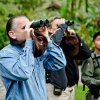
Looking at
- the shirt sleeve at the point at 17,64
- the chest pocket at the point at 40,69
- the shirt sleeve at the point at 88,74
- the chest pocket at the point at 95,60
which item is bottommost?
the shirt sleeve at the point at 88,74

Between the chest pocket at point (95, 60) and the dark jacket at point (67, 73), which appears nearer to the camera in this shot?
the dark jacket at point (67, 73)

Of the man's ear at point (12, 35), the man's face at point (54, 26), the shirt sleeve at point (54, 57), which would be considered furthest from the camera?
the man's face at point (54, 26)

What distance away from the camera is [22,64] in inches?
75.6

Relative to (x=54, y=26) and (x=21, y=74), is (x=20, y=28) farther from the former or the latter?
(x=54, y=26)

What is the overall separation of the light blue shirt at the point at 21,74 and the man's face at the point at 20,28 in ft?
0.30

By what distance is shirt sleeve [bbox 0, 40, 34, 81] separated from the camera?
191 cm

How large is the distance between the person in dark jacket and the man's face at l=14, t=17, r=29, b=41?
734mm

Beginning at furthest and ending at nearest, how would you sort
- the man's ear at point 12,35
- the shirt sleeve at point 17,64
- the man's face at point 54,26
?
the man's face at point 54,26, the man's ear at point 12,35, the shirt sleeve at point 17,64

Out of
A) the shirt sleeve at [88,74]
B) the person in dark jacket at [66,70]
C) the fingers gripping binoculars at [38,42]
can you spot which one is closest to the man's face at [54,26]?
the person in dark jacket at [66,70]

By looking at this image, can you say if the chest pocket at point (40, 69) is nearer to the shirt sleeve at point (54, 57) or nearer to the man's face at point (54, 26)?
the shirt sleeve at point (54, 57)

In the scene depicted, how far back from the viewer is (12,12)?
11156 millimetres

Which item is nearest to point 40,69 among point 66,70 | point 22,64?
point 22,64

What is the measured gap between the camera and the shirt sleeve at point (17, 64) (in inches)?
75.0

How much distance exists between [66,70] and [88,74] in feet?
1.06
